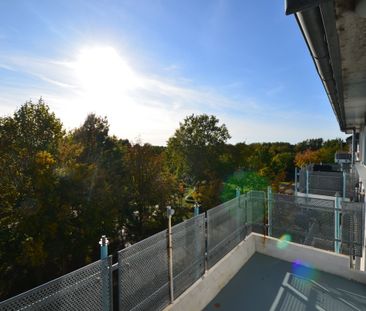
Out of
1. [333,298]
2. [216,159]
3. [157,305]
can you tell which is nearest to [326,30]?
[157,305]

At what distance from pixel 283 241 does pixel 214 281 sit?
88.3 inches

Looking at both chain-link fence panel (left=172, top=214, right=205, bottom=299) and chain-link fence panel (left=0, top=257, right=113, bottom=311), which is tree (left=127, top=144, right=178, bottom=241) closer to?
chain-link fence panel (left=172, top=214, right=205, bottom=299)

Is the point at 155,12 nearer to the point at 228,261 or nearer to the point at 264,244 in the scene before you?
the point at 228,261

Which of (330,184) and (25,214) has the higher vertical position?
(330,184)

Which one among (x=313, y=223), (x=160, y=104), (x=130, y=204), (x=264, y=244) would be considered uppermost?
(x=160, y=104)

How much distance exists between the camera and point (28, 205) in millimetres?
10336

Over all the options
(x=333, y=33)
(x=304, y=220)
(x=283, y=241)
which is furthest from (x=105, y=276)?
(x=304, y=220)

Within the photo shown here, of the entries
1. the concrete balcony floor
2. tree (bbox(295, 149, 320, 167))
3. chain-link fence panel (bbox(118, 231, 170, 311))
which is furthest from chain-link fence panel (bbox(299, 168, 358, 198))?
tree (bbox(295, 149, 320, 167))

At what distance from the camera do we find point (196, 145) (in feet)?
88.5

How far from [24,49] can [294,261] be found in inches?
373

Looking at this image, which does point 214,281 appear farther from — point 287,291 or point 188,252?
point 287,291

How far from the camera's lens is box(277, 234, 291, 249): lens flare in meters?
5.87

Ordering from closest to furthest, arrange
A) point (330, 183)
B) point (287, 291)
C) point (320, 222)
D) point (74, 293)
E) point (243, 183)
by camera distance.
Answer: point (74, 293) → point (287, 291) → point (320, 222) → point (330, 183) → point (243, 183)

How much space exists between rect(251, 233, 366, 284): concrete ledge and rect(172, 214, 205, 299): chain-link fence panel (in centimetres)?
237
